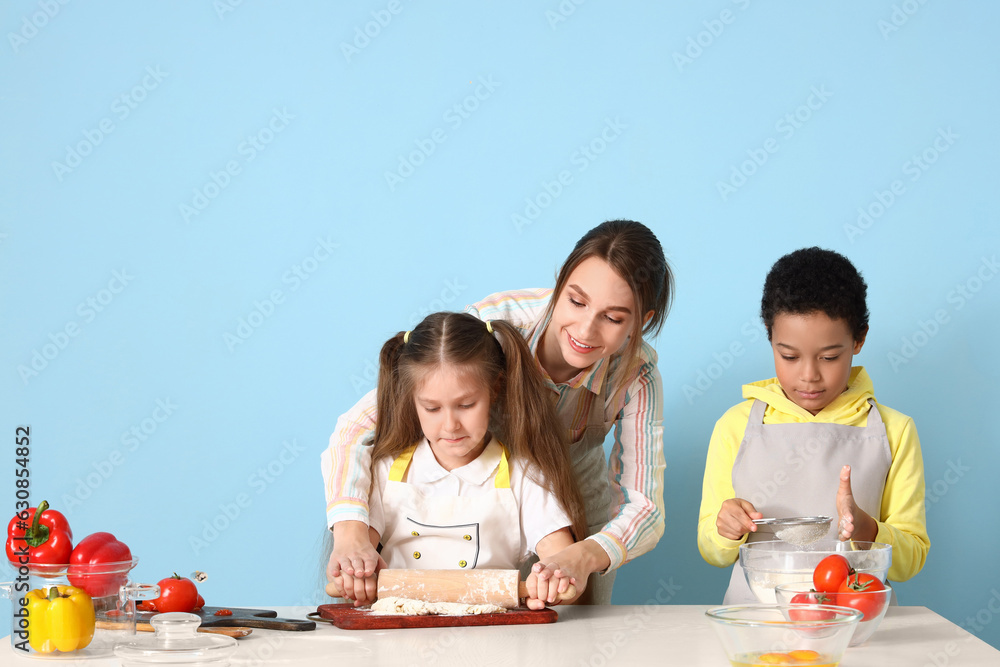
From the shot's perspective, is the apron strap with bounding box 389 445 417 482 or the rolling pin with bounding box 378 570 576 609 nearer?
the rolling pin with bounding box 378 570 576 609

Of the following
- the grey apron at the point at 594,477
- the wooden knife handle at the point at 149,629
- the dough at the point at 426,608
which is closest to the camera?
the wooden knife handle at the point at 149,629

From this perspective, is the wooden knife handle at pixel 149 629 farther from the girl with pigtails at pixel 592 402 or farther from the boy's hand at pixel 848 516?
the boy's hand at pixel 848 516

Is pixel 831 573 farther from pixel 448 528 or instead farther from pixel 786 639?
pixel 448 528

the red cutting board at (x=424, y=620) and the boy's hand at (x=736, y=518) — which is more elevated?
the boy's hand at (x=736, y=518)

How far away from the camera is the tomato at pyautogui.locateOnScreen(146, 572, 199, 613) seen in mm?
1349

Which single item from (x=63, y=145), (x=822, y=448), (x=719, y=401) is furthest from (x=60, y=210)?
(x=822, y=448)

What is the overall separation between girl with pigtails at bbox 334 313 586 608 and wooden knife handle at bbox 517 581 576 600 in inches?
6.6

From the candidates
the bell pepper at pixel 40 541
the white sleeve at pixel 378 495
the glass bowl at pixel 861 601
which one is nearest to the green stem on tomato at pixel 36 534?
the bell pepper at pixel 40 541

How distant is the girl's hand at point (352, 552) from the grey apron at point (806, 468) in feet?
2.28

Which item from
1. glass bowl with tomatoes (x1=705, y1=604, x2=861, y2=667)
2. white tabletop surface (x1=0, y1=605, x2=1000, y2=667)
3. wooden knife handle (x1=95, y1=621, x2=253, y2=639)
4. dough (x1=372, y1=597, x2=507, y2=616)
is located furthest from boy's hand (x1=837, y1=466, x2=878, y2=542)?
wooden knife handle (x1=95, y1=621, x2=253, y2=639)

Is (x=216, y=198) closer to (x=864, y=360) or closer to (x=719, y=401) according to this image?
(x=719, y=401)

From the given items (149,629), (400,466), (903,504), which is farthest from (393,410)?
(903,504)

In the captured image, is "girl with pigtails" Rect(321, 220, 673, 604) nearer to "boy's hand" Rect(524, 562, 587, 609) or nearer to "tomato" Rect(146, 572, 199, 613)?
"boy's hand" Rect(524, 562, 587, 609)

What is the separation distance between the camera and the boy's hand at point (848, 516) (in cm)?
139
